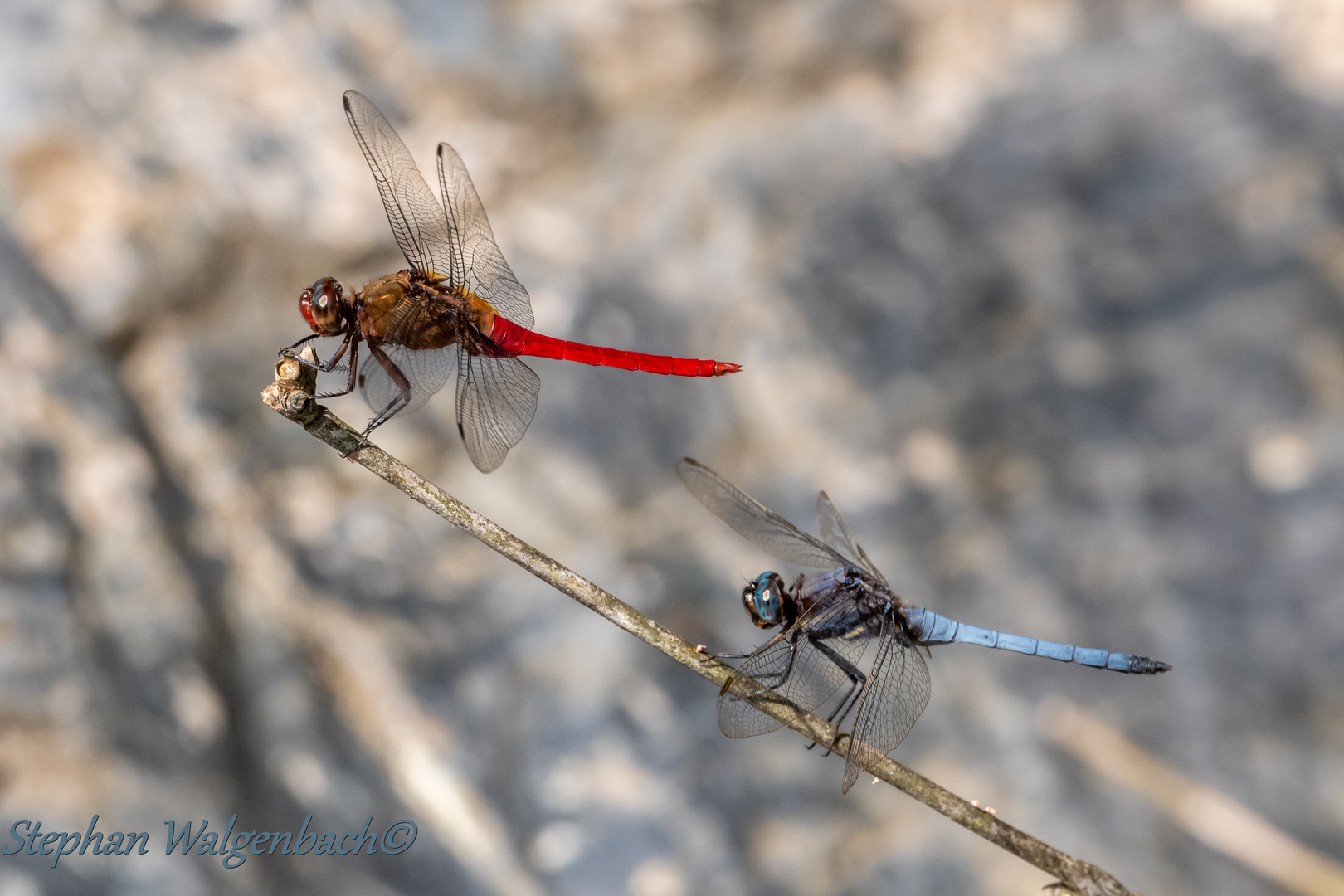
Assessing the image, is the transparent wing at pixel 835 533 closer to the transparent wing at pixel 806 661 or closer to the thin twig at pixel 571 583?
the transparent wing at pixel 806 661

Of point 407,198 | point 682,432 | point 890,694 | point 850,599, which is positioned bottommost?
point 890,694

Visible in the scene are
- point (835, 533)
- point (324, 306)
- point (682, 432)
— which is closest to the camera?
point (324, 306)

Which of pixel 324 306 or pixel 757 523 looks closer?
pixel 324 306

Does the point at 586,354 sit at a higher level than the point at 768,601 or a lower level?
higher

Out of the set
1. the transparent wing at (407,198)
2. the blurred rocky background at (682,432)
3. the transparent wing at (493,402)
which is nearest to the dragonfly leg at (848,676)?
the transparent wing at (493,402)

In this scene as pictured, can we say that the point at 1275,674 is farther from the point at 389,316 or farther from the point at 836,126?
the point at 389,316

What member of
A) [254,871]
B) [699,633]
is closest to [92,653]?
[254,871]

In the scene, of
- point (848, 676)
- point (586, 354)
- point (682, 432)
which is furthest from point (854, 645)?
point (682, 432)

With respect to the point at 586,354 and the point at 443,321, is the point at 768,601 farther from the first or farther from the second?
the point at 443,321
